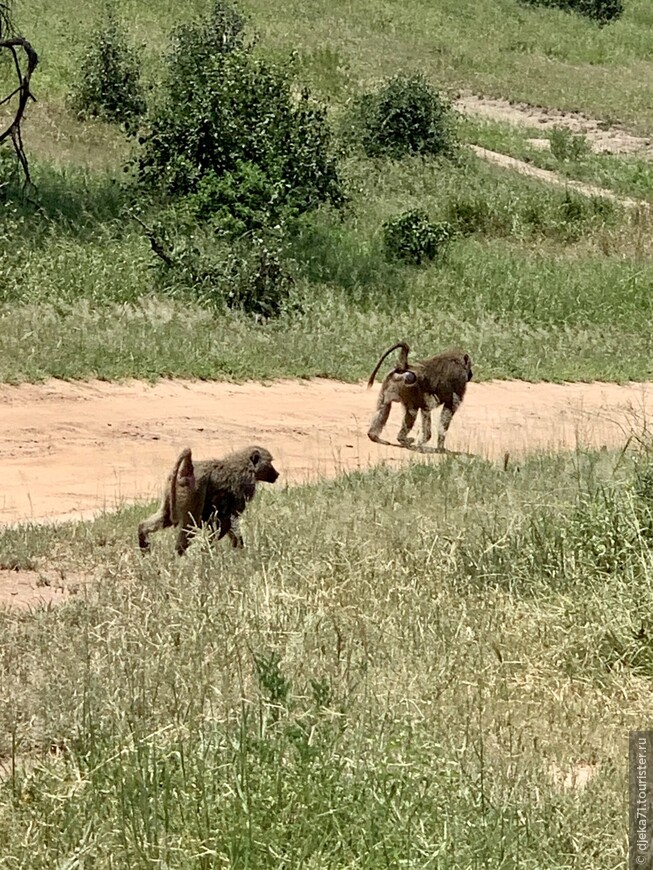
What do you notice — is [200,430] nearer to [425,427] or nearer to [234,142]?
[425,427]

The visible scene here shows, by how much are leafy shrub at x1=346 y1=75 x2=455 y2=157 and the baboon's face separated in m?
18.4

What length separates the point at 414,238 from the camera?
59.4ft

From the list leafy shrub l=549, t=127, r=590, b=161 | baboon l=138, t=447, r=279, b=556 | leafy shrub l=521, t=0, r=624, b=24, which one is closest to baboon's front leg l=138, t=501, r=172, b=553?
baboon l=138, t=447, r=279, b=556

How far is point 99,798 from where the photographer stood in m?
3.52

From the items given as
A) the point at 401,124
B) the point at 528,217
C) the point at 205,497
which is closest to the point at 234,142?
the point at 528,217

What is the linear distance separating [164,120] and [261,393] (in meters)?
7.17

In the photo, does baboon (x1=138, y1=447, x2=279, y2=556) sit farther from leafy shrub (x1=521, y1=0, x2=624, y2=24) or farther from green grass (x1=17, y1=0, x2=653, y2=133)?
leafy shrub (x1=521, y1=0, x2=624, y2=24)

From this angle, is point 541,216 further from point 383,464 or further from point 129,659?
point 129,659

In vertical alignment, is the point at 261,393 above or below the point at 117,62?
below

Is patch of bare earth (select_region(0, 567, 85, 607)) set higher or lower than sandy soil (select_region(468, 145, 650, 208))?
lower

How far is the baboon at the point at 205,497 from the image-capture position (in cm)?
653

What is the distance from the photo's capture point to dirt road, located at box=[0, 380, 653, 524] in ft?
29.5

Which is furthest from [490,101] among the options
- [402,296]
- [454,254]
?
[402,296]

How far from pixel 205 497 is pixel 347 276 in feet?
34.0
